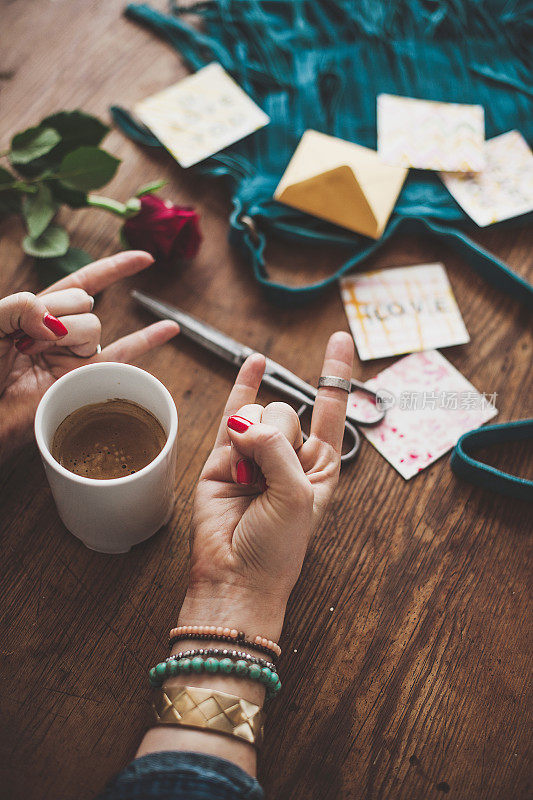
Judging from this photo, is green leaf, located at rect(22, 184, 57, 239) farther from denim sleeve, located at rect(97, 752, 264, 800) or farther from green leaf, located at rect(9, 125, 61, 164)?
denim sleeve, located at rect(97, 752, 264, 800)

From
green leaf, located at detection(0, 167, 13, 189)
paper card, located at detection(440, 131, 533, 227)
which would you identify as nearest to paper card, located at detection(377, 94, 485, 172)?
paper card, located at detection(440, 131, 533, 227)

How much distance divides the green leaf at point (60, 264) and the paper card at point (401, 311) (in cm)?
40

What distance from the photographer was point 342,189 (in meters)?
0.96

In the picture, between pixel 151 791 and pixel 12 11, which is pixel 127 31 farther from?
pixel 151 791

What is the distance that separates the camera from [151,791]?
1.66 ft

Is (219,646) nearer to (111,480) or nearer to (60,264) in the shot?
(111,480)

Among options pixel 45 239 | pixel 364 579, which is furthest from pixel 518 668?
pixel 45 239

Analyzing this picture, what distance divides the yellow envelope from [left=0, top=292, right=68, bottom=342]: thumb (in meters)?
0.45

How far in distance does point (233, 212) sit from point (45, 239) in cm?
29

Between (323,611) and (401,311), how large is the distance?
470mm

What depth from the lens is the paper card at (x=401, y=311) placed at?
2.97 ft

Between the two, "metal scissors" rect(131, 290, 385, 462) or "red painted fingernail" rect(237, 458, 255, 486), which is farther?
"metal scissors" rect(131, 290, 385, 462)

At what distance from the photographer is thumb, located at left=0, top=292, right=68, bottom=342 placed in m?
0.69

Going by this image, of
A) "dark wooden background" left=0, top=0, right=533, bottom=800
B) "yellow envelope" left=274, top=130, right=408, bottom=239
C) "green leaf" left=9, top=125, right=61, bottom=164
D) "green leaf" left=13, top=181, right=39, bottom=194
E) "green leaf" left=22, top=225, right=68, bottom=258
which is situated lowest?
"dark wooden background" left=0, top=0, right=533, bottom=800
